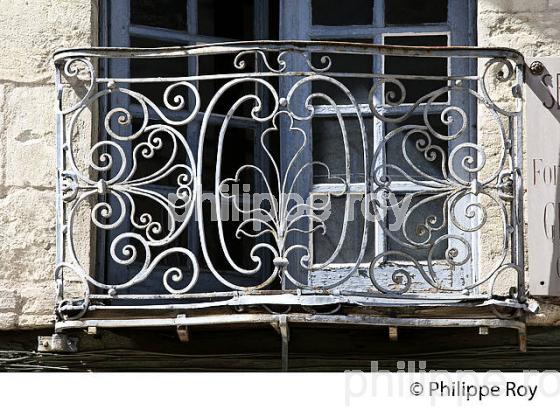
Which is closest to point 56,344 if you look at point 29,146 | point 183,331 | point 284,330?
point 183,331

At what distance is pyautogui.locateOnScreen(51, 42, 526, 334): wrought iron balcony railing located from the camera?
7.44 metres

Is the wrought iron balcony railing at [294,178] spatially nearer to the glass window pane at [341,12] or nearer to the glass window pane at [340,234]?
the glass window pane at [340,234]

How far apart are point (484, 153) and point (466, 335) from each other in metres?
0.78

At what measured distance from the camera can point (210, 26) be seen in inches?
330

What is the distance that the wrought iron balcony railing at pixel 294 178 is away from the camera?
7438 mm

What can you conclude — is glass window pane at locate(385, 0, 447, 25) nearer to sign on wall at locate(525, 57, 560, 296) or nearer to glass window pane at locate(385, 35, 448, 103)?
glass window pane at locate(385, 35, 448, 103)

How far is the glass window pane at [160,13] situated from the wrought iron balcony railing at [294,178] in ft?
0.54

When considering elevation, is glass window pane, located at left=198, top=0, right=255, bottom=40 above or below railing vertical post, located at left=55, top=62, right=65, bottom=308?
above

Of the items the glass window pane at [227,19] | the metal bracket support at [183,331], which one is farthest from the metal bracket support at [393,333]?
the glass window pane at [227,19]

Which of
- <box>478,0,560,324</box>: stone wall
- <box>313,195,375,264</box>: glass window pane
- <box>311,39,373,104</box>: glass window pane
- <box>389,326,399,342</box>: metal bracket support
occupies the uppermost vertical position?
<box>478,0,560,324</box>: stone wall

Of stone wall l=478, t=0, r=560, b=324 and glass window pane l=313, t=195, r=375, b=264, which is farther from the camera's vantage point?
glass window pane l=313, t=195, r=375, b=264

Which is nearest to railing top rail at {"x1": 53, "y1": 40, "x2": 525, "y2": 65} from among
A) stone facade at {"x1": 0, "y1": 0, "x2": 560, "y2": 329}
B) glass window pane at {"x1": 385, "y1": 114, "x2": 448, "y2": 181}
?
stone facade at {"x1": 0, "y1": 0, "x2": 560, "y2": 329}

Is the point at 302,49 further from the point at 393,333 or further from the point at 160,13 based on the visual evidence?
the point at 393,333

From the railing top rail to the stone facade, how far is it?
392mm
